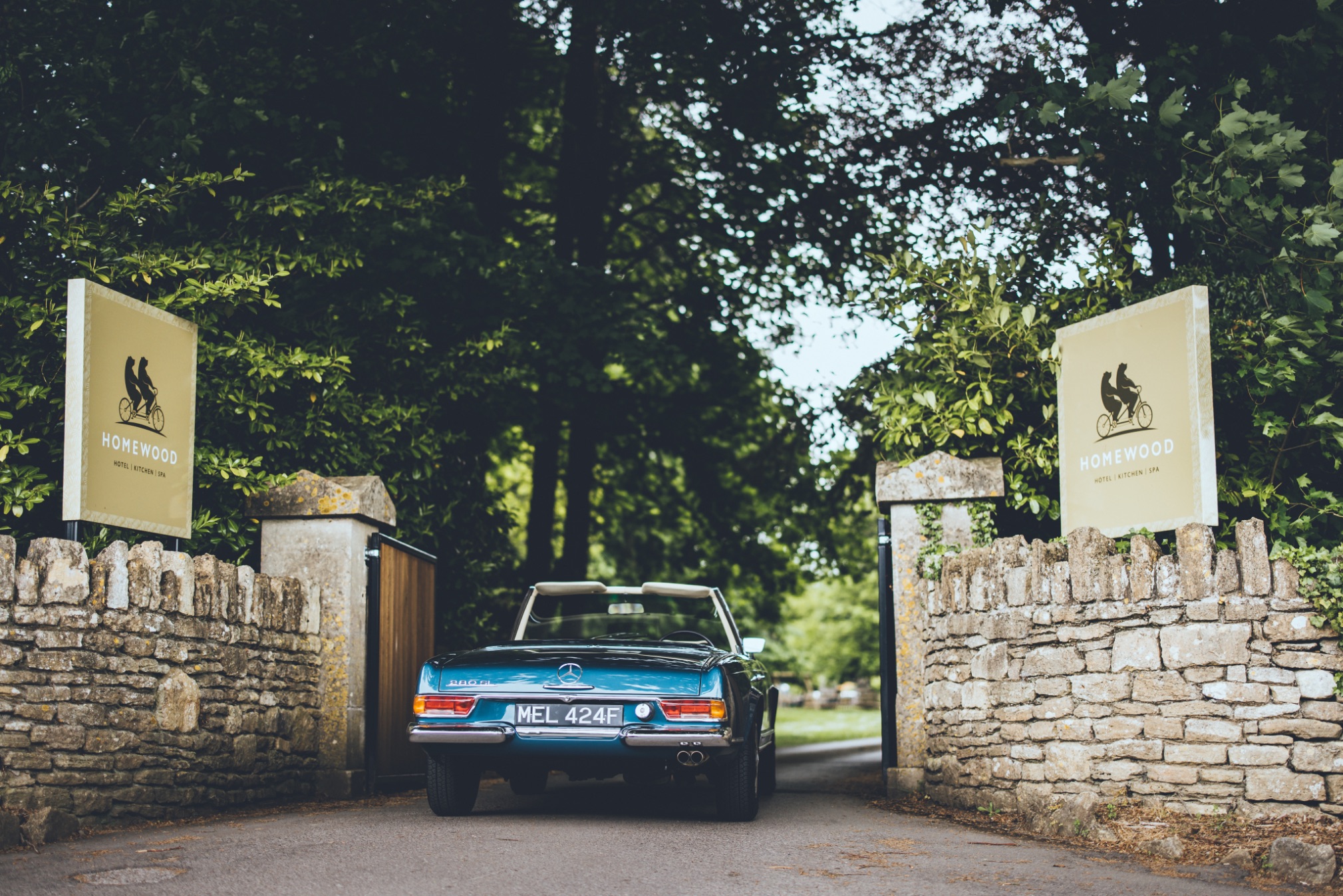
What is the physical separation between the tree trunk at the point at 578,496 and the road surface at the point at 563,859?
8424 millimetres

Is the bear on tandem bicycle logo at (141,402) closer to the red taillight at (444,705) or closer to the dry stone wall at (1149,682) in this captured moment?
the red taillight at (444,705)

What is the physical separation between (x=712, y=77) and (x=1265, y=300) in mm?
7549

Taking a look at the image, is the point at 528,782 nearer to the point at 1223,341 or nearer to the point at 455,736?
the point at 455,736

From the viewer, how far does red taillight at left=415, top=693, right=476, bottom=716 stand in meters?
7.39

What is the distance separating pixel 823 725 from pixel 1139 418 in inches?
958

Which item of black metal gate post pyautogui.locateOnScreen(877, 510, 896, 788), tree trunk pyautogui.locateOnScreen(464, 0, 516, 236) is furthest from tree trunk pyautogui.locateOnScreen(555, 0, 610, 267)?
black metal gate post pyautogui.locateOnScreen(877, 510, 896, 788)

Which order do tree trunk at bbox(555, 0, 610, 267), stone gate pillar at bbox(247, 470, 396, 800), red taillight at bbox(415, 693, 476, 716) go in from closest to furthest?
red taillight at bbox(415, 693, 476, 716)
stone gate pillar at bbox(247, 470, 396, 800)
tree trunk at bbox(555, 0, 610, 267)

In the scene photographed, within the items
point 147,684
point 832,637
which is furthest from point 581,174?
point 832,637

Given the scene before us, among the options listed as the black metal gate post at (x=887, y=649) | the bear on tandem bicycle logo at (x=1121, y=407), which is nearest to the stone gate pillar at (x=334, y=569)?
the black metal gate post at (x=887, y=649)

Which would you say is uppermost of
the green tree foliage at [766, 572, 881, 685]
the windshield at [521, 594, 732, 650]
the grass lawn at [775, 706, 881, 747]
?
the windshield at [521, 594, 732, 650]

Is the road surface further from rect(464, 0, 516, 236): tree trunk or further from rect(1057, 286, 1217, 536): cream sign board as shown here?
rect(464, 0, 516, 236): tree trunk

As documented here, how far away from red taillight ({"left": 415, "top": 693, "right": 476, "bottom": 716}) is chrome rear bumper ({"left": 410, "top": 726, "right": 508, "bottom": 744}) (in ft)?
0.27

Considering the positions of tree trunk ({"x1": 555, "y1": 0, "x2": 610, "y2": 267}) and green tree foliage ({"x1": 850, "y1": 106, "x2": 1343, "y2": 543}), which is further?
tree trunk ({"x1": 555, "y1": 0, "x2": 610, "y2": 267})

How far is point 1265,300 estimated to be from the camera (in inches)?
372
